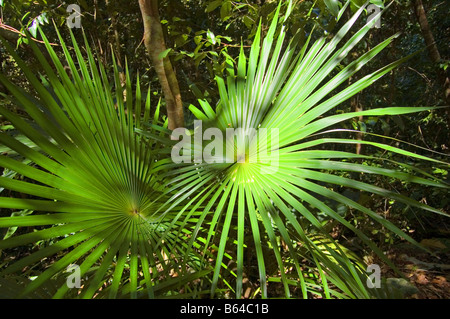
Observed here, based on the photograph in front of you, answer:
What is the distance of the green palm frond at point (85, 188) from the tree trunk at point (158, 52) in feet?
0.59

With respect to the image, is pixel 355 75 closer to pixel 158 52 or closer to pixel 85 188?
pixel 158 52

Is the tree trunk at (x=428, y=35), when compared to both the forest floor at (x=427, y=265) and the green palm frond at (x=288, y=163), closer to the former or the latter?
the forest floor at (x=427, y=265)

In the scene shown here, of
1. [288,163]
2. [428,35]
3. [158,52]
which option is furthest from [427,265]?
[158,52]

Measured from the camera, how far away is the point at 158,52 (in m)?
1.20

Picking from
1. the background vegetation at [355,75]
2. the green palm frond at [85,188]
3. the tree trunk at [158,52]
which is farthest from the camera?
the background vegetation at [355,75]

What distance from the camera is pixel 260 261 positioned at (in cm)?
68

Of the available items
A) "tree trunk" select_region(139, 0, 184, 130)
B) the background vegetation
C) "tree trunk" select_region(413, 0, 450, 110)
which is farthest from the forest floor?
"tree trunk" select_region(139, 0, 184, 130)

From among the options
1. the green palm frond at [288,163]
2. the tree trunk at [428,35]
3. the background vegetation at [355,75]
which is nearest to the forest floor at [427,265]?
the background vegetation at [355,75]

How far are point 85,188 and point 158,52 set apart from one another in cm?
65

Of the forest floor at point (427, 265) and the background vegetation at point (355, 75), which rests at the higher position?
the background vegetation at point (355, 75)

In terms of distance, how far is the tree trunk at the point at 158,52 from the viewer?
3.82 feet

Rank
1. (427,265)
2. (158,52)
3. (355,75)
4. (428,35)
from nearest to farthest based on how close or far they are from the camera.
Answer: (158,52) < (428,35) < (427,265) < (355,75)
